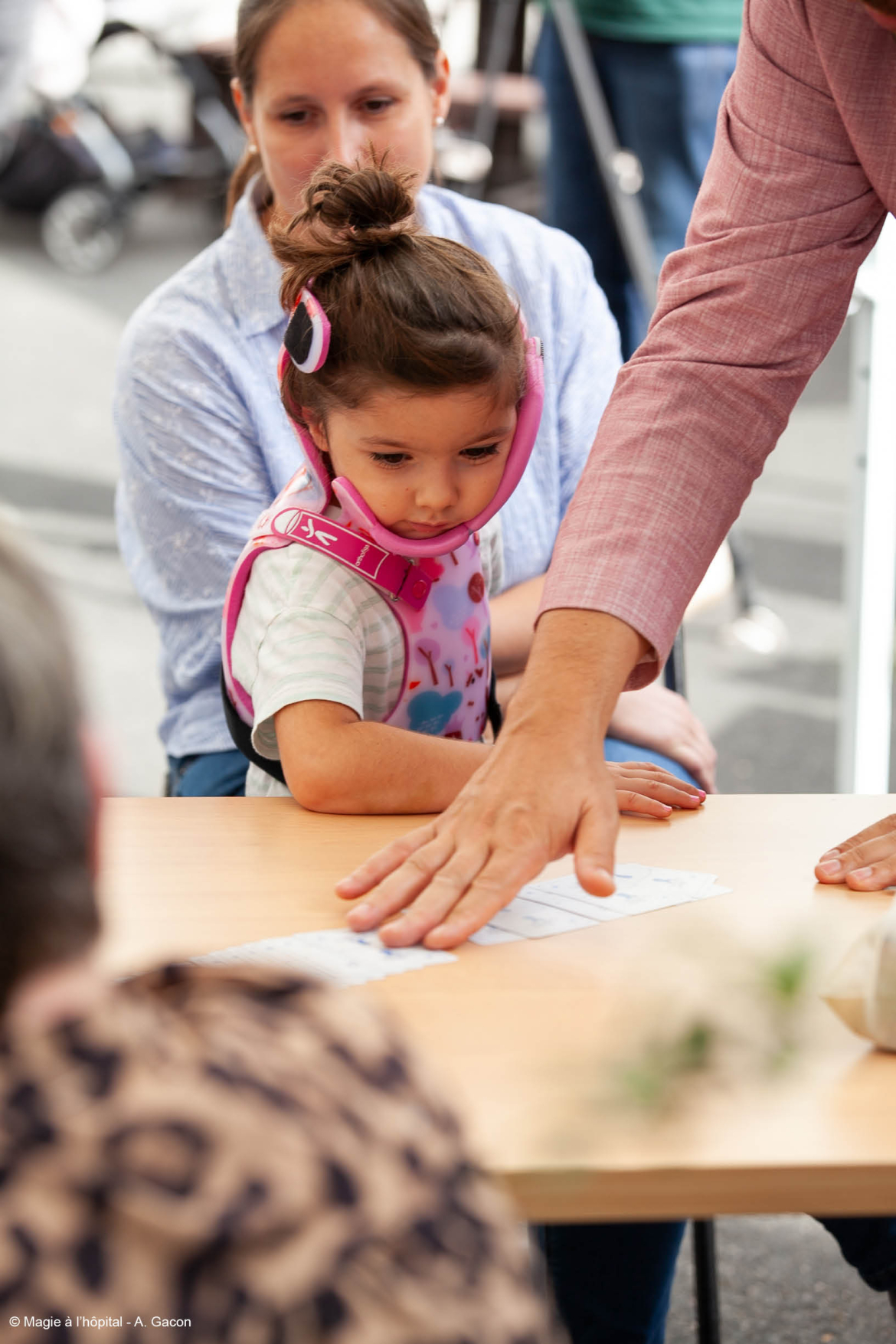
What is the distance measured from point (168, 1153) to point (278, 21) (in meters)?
1.40

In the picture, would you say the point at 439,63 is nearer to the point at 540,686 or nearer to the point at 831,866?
the point at 540,686

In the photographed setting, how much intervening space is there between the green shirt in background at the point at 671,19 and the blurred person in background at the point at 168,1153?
280cm

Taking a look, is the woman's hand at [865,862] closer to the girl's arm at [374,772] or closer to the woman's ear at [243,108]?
the girl's arm at [374,772]

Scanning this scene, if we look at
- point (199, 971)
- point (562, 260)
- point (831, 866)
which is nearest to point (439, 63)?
point (562, 260)

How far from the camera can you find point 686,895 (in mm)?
1035

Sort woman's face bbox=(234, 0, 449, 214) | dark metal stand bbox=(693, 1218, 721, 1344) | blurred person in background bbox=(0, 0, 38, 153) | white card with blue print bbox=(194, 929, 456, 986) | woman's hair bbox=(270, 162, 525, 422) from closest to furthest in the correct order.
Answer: white card with blue print bbox=(194, 929, 456, 986) → woman's hair bbox=(270, 162, 525, 422) → dark metal stand bbox=(693, 1218, 721, 1344) → woman's face bbox=(234, 0, 449, 214) → blurred person in background bbox=(0, 0, 38, 153)

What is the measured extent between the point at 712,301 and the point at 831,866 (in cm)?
50

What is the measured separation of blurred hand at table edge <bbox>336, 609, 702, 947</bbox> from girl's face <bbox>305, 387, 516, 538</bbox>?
0.74ft

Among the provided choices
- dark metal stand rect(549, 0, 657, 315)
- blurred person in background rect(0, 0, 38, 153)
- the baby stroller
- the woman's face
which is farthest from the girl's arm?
the baby stroller

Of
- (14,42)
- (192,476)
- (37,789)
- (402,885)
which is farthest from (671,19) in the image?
(37,789)

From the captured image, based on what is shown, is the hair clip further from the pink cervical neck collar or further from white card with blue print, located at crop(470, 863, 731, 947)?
white card with blue print, located at crop(470, 863, 731, 947)

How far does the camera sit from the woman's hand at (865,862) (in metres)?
1.05

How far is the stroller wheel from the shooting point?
21.3ft

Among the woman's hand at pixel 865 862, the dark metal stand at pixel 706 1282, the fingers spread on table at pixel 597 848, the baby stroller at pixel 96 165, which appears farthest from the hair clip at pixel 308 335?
the baby stroller at pixel 96 165
